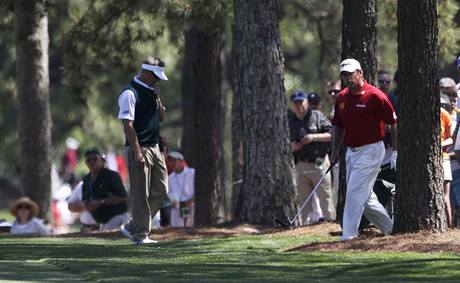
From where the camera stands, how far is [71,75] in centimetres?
2473

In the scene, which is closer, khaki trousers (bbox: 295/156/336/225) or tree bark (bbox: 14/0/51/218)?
khaki trousers (bbox: 295/156/336/225)

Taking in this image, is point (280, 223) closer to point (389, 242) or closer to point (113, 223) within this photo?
point (389, 242)

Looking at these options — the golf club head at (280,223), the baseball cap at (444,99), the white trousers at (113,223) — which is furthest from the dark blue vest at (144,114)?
the white trousers at (113,223)

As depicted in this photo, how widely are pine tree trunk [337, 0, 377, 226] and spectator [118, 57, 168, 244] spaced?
8.16 ft

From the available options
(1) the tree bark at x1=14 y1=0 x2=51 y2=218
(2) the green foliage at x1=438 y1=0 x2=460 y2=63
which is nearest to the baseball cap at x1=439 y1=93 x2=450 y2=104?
(2) the green foliage at x1=438 y1=0 x2=460 y2=63

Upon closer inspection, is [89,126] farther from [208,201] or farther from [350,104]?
[350,104]

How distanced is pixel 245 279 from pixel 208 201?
40.0ft

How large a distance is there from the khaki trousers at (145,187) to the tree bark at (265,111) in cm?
266

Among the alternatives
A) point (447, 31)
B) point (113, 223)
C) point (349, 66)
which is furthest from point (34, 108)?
point (349, 66)

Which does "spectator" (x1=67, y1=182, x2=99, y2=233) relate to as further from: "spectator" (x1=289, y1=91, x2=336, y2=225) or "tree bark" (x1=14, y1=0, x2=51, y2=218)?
"spectator" (x1=289, y1=91, x2=336, y2=225)

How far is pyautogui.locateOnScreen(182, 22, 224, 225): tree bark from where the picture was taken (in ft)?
78.2

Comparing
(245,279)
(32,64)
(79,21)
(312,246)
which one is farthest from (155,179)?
(32,64)

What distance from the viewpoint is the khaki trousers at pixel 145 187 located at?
1650 cm

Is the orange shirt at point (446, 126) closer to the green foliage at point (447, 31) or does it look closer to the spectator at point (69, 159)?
the green foliage at point (447, 31)
